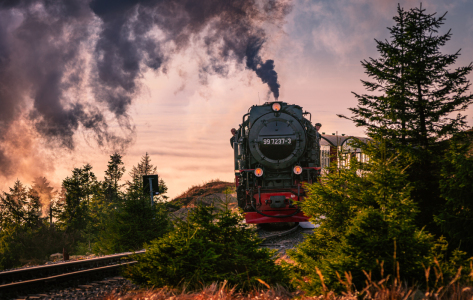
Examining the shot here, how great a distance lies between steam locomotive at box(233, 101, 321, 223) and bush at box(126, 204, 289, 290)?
7882mm

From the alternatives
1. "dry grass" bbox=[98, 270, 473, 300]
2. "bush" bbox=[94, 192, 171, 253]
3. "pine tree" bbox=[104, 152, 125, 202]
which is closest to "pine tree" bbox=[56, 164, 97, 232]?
"pine tree" bbox=[104, 152, 125, 202]

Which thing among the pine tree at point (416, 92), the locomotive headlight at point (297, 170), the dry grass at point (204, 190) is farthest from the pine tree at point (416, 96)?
the dry grass at point (204, 190)

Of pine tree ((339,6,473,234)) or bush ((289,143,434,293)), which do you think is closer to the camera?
bush ((289,143,434,293))

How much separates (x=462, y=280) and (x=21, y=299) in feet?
23.6

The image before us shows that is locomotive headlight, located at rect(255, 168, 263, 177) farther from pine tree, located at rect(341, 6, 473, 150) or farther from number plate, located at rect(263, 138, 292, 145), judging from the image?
pine tree, located at rect(341, 6, 473, 150)

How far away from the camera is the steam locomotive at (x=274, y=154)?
13.7 m

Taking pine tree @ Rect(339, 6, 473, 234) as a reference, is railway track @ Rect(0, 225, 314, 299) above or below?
below

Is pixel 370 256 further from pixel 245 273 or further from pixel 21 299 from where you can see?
pixel 21 299

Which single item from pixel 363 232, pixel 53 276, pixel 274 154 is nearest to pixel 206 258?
pixel 363 232

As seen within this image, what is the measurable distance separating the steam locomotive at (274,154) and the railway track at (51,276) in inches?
258

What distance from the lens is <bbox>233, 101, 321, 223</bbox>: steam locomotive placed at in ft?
44.8

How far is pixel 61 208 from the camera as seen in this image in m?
31.1

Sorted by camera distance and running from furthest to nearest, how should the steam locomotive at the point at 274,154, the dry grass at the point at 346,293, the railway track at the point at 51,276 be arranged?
1. the steam locomotive at the point at 274,154
2. the railway track at the point at 51,276
3. the dry grass at the point at 346,293

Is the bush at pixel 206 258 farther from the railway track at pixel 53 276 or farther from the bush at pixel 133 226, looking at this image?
the bush at pixel 133 226
